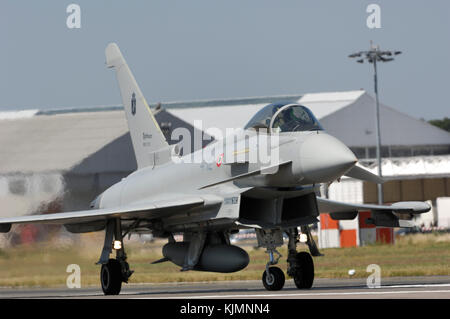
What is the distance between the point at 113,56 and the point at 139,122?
7.32 feet

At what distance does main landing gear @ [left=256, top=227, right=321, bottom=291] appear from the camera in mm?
14102

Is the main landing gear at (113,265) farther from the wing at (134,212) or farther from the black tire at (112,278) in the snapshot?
the wing at (134,212)

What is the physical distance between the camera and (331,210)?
56.7 ft

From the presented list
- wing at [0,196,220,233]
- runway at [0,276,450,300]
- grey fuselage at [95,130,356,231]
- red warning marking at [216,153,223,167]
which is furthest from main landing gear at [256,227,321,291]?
red warning marking at [216,153,223,167]

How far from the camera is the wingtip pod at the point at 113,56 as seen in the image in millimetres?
19859

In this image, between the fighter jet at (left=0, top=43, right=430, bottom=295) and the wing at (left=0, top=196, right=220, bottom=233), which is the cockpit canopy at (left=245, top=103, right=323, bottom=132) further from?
the wing at (left=0, top=196, right=220, bottom=233)

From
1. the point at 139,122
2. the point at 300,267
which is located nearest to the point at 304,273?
the point at 300,267

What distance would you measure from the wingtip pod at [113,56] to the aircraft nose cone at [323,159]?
7.85m

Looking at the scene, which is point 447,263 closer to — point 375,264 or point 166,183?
point 375,264

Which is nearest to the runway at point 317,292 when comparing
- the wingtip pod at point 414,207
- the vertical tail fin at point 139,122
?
the wingtip pod at point 414,207

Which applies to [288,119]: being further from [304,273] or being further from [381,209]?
[381,209]

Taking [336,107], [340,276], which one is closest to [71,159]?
[340,276]

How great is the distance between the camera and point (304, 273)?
1483 cm

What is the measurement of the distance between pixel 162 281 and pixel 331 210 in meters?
5.93
